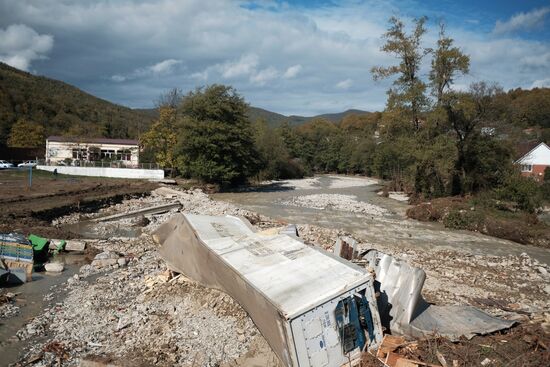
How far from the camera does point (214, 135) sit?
110 ft

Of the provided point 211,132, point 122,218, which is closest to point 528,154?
point 211,132

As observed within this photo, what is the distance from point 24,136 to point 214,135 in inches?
1443

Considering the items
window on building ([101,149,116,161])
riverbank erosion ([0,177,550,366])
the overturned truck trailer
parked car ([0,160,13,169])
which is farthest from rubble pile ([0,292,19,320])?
window on building ([101,149,116,161])

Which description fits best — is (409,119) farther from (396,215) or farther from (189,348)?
(189,348)

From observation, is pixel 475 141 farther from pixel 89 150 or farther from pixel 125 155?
pixel 89 150

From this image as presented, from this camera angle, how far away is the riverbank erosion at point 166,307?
6609 millimetres

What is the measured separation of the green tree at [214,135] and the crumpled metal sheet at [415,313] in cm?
2802

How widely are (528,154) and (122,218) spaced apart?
45.5m

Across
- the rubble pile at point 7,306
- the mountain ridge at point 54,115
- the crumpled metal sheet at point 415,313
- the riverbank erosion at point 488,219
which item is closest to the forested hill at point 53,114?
the mountain ridge at point 54,115

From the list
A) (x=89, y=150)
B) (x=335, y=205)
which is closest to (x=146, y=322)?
(x=335, y=205)

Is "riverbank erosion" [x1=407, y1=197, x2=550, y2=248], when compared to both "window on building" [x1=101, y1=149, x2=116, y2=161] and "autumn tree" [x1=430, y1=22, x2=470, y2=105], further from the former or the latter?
"window on building" [x1=101, y1=149, x2=116, y2=161]

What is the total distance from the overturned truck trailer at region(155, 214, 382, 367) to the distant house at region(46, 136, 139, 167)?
4195 centimetres

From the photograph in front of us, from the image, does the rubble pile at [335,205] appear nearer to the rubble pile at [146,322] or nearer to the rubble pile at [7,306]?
the rubble pile at [146,322]

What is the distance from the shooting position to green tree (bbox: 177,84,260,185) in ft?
111
